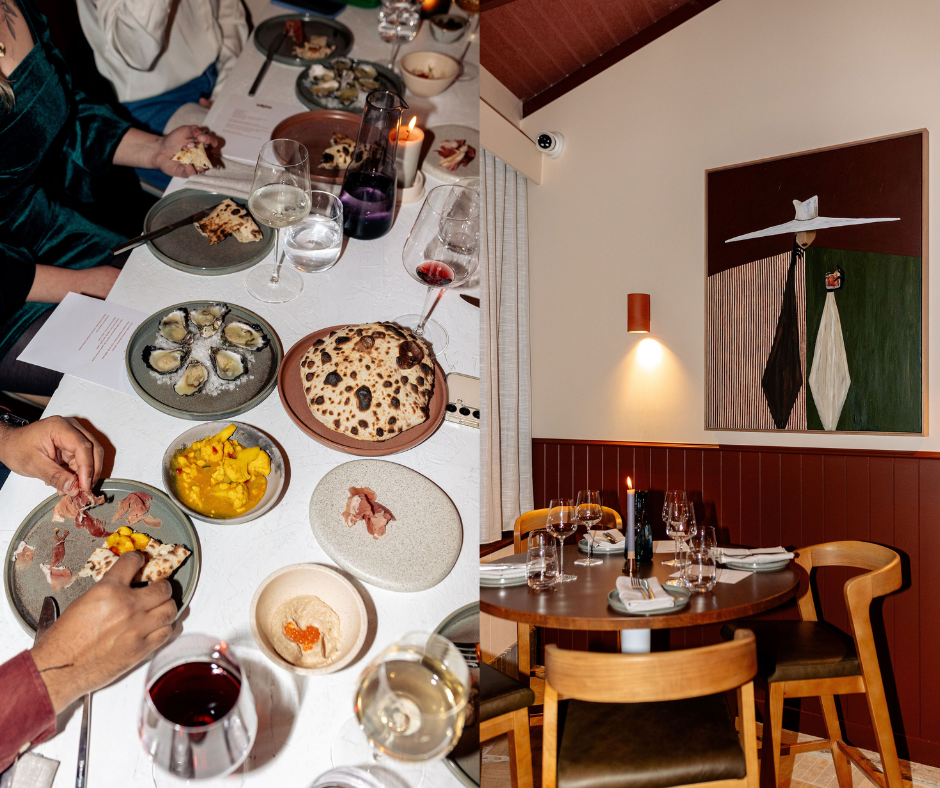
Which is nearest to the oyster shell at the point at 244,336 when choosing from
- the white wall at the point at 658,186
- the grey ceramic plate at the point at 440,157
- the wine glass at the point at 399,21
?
the grey ceramic plate at the point at 440,157

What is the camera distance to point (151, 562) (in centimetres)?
43

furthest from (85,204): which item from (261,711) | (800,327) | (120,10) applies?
(800,327)

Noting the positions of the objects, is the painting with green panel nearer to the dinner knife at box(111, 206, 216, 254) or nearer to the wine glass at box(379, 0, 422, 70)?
the wine glass at box(379, 0, 422, 70)

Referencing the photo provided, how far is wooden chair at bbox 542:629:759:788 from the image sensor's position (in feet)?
2.43

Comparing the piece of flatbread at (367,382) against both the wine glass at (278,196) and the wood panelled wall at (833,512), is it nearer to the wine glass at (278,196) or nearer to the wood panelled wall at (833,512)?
the wine glass at (278,196)

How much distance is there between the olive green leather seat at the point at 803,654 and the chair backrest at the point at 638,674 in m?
0.56

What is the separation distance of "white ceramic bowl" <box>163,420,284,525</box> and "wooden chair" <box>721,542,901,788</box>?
1.24 metres

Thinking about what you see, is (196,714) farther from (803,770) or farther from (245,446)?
(803,770)

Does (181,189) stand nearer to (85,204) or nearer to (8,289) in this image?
(85,204)

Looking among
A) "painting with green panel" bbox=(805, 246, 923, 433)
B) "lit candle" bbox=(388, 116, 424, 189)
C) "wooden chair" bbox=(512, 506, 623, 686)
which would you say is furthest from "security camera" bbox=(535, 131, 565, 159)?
"lit candle" bbox=(388, 116, 424, 189)

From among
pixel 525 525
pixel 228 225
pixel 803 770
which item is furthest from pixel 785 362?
pixel 228 225

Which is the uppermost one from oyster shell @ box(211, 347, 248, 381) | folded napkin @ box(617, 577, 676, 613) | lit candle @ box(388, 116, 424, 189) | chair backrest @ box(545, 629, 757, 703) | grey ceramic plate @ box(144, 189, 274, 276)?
lit candle @ box(388, 116, 424, 189)

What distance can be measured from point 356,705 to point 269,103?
0.75m

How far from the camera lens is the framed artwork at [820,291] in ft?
5.21
